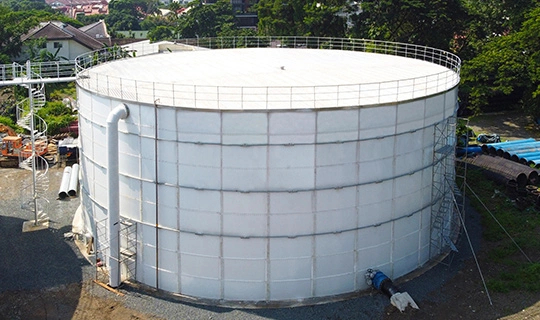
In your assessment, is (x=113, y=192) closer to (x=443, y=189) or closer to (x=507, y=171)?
(x=443, y=189)

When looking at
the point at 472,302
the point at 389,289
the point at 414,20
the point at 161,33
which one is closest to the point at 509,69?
the point at 414,20

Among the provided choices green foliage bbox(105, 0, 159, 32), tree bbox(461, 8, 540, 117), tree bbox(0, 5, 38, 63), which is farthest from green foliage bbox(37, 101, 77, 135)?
green foliage bbox(105, 0, 159, 32)

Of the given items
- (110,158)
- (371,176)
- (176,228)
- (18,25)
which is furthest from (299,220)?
(18,25)

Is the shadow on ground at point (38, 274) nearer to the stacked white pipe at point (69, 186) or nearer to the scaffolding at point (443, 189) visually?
the stacked white pipe at point (69, 186)

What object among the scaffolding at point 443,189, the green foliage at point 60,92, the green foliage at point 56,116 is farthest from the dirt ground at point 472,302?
the green foliage at point 60,92

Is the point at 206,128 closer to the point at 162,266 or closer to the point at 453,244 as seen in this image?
the point at 162,266
